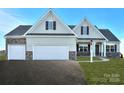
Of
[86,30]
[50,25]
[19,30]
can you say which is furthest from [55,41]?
[86,30]

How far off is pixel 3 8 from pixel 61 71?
353 cm

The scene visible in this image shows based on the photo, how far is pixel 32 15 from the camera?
19438 millimetres

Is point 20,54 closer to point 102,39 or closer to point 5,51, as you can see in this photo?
point 5,51

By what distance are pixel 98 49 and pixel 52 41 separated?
80.2 inches

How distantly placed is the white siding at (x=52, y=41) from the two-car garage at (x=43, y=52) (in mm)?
194

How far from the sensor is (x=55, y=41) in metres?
21.1

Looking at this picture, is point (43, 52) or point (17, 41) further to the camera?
point (17, 41)

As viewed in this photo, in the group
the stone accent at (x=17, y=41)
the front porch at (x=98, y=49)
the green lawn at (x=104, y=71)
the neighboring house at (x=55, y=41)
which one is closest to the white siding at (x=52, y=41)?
the neighboring house at (x=55, y=41)

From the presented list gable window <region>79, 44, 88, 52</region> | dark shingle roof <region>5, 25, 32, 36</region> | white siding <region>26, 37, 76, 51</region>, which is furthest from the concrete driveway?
dark shingle roof <region>5, 25, 32, 36</region>

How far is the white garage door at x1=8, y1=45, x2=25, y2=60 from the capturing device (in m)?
19.9

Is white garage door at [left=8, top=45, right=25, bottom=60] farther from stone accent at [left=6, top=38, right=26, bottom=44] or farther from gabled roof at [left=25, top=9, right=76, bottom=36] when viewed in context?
gabled roof at [left=25, top=9, right=76, bottom=36]

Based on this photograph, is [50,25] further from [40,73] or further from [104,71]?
[104,71]

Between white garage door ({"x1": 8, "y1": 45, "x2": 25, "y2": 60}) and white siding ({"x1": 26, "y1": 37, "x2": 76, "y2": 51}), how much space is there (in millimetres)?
395
